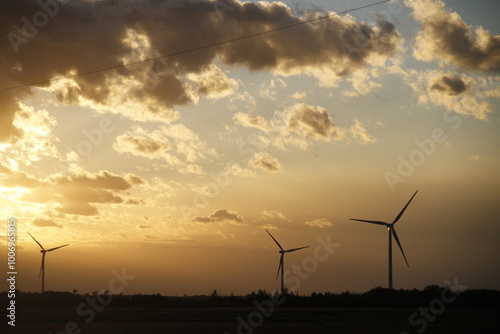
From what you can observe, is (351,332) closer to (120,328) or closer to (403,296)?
(120,328)

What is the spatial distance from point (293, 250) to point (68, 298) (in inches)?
1749

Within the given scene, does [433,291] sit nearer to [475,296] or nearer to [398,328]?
[475,296]

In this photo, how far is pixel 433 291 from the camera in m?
87.9

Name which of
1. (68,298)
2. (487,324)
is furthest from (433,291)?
(68,298)

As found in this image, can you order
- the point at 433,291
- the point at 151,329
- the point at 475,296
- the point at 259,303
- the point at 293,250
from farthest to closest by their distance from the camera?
1. the point at 293,250
2. the point at 259,303
3. the point at 433,291
4. the point at 475,296
5. the point at 151,329

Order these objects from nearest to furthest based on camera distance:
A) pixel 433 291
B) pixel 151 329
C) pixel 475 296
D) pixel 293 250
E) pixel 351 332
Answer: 1. pixel 351 332
2. pixel 151 329
3. pixel 475 296
4. pixel 433 291
5. pixel 293 250

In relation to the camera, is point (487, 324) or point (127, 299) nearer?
point (487, 324)

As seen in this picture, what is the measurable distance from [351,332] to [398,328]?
477 cm

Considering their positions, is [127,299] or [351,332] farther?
[127,299]

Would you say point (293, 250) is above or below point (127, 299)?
above

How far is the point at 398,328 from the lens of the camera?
4494 cm

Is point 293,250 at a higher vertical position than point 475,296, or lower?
higher

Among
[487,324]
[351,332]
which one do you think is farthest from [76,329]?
[487,324]

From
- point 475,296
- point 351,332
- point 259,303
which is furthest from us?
point 259,303
